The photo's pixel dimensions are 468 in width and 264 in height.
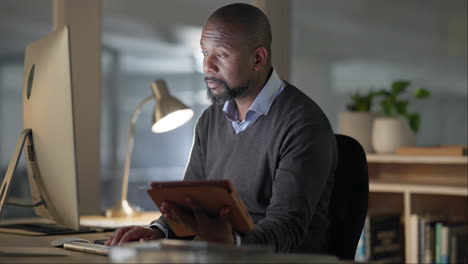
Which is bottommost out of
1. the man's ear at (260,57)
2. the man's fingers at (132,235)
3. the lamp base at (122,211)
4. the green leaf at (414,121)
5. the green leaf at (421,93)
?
the lamp base at (122,211)

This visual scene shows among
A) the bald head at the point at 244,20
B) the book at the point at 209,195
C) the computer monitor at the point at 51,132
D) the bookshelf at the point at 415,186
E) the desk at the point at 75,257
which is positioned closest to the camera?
the desk at the point at 75,257

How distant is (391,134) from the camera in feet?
11.7

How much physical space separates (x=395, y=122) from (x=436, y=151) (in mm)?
340

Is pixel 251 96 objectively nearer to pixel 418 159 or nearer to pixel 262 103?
pixel 262 103

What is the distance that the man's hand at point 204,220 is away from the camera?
1383mm

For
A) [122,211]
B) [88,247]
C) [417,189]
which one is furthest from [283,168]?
[417,189]

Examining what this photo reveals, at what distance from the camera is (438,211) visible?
3.50 metres

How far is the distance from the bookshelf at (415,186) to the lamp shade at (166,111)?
3.73 ft

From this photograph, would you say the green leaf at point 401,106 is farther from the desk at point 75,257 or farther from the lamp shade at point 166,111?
the desk at point 75,257

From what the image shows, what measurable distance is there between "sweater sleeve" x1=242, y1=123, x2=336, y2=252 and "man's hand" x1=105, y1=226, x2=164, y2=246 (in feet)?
1.00

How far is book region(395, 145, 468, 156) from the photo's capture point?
3189 millimetres

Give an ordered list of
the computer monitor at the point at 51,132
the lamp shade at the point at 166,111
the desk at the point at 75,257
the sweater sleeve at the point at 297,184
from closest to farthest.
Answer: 1. the desk at the point at 75,257
2. the sweater sleeve at the point at 297,184
3. the computer monitor at the point at 51,132
4. the lamp shade at the point at 166,111

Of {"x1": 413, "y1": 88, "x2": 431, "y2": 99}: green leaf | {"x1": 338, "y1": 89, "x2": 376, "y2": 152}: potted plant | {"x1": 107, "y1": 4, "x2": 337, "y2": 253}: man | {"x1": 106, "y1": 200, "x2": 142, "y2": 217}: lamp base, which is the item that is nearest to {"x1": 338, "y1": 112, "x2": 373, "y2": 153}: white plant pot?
{"x1": 338, "y1": 89, "x2": 376, "y2": 152}: potted plant

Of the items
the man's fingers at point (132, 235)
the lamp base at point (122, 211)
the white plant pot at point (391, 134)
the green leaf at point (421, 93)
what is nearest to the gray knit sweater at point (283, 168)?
the man's fingers at point (132, 235)
